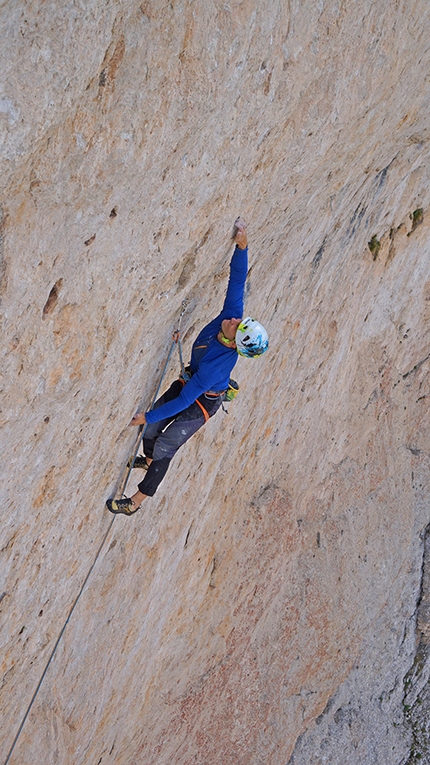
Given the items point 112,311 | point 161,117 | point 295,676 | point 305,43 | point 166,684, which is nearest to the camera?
point 161,117

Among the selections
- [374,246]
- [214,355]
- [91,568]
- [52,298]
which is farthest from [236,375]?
[52,298]

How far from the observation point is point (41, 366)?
4125mm

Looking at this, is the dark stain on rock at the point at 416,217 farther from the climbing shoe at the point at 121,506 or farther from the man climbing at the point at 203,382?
the climbing shoe at the point at 121,506

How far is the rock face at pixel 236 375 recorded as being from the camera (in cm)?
372

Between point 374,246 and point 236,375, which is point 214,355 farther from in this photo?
point 374,246

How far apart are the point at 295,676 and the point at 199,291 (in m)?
8.04

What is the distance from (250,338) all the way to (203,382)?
536 millimetres

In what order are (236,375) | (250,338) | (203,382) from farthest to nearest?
(236,375)
(203,382)
(250,338)

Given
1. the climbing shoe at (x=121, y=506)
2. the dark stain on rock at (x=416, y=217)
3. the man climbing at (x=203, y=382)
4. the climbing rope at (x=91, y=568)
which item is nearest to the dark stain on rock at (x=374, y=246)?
the dark stain on rock at (x=416, y=217)

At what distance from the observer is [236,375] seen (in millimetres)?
7754

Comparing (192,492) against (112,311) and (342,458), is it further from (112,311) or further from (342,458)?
(342,458)

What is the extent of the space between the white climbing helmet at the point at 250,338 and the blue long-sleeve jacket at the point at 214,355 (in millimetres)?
273

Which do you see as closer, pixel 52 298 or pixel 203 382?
pixel 52 298

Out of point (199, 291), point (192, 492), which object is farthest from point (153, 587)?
point (199, 291)
